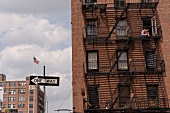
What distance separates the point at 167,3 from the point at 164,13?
1.10 meters

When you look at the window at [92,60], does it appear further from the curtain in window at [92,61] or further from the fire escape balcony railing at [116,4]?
the fire escape balcony railing at [116,4]

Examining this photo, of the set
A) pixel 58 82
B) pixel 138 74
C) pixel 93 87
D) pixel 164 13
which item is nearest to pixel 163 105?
pixel 138 74

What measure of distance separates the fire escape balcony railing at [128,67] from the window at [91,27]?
2640 mm

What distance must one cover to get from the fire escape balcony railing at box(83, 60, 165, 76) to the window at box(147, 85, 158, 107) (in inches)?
52.2

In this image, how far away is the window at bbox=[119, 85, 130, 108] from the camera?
2780 centimetres

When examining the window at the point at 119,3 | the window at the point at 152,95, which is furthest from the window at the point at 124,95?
the window at the point at 119,3

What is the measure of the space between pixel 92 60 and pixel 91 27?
9.63ft

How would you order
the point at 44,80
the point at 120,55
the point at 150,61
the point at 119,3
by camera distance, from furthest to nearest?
the point at 119,3 < the point at 150,61 < the point at 120,55 < the point at 44,80

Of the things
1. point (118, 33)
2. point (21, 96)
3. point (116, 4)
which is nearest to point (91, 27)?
point (118, 33)

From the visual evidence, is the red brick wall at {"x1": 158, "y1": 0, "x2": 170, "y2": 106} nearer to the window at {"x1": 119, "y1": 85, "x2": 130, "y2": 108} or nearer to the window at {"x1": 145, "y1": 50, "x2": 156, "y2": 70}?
the window at {"x1": 145, "y1": 50, "x2": 156, "y2": 70}

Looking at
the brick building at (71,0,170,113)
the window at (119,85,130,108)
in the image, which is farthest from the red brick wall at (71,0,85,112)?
the window at (119,85,130,108)

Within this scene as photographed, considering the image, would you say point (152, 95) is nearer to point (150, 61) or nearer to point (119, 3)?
point (150, 61)

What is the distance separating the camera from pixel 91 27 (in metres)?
29.8

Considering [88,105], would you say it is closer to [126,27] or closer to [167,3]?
[126,27]
